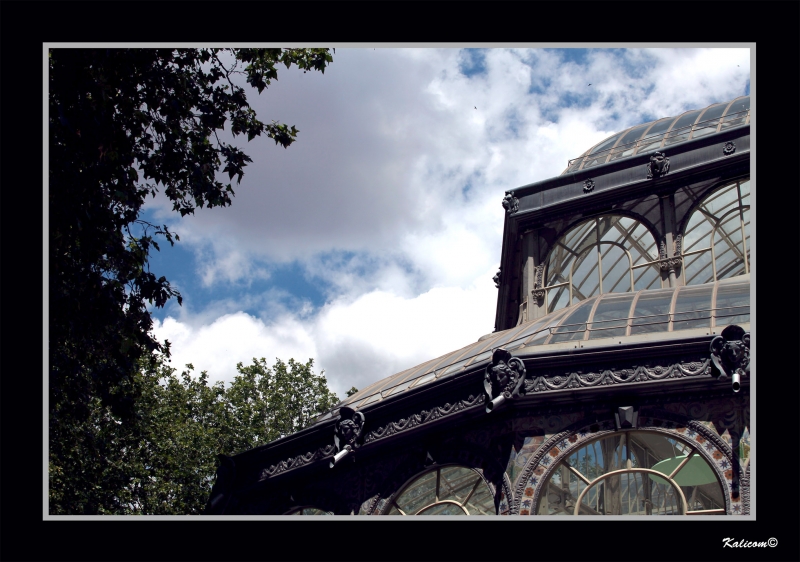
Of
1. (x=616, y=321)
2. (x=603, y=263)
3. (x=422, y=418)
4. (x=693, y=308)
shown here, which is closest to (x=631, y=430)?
(x=616, y=321)

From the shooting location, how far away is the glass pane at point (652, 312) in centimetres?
1827

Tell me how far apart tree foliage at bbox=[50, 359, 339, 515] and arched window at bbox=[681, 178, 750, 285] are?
14.6 m

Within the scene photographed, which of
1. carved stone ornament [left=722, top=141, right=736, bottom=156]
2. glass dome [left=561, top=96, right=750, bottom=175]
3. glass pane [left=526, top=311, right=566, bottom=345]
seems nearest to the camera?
glass pane [left=526, top=311, right=566, bottom=345]

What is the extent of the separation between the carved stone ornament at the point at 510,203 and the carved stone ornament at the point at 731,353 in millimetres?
11601

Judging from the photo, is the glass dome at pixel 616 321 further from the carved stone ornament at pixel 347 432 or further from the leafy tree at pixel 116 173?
the leafy tree at pixel 116 173

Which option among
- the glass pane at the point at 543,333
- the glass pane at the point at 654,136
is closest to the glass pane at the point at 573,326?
the glass pane at the point at 543,333

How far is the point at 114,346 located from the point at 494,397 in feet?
23.4

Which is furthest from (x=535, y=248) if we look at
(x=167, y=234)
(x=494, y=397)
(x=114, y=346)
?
(x=114, y=346)

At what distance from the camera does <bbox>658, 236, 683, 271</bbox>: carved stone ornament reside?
2481 centimetres

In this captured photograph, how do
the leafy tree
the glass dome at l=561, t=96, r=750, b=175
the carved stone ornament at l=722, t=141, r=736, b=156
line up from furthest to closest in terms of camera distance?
the glass dome at l=561, t=96, r=750, b=175 → the carved stone ornament at l=722, t=141, r=736, b=156 → the leafy tree

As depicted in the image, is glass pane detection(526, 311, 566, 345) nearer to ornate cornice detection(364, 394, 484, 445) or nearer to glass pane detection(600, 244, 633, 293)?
ornate cornice detection(364, 394, 484, 445)

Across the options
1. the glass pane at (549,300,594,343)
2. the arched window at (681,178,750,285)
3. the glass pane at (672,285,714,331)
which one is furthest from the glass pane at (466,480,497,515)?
the arched window at (681,178,750,285)
